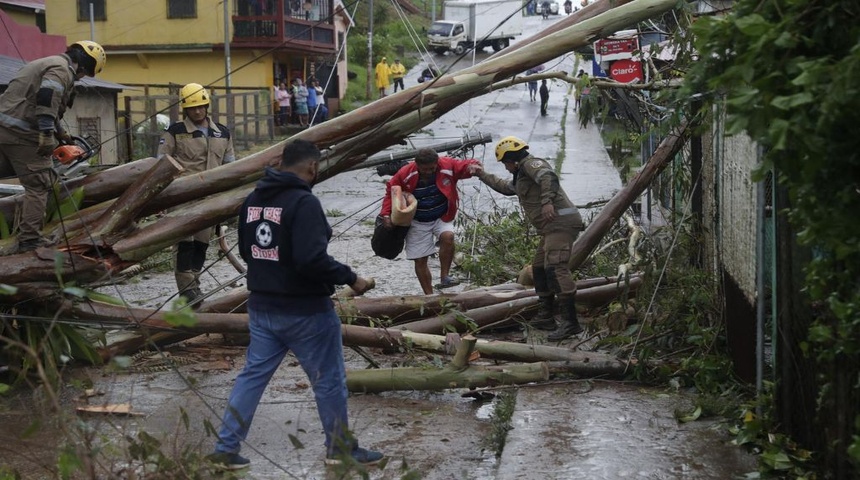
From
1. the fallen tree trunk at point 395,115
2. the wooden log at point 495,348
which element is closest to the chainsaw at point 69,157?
the fallen tree trunk at point 395,115

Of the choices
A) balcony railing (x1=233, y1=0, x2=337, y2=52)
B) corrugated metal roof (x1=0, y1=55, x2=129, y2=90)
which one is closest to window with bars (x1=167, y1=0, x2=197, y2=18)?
balcony railing (x1=233, y1=0, x2=337, y2=52)

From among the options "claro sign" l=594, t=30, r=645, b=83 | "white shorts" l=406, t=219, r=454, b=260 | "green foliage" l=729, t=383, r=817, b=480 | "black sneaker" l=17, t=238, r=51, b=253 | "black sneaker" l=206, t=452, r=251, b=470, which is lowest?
"black sneaker" l=206, t=452, r=251, b=470

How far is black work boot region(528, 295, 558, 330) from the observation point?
8.77 m

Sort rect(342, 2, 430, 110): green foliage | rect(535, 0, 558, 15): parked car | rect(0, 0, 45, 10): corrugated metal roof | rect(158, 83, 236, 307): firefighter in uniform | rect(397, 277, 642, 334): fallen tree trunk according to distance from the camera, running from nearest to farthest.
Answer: rect(397, 277, 642, 334): fallen tree trunk
rect(158, 83, 236, 307): firefighter in uniform
rect(0, 0, 45, 10): corrugated metal roof
rect(342, 2, 430, 110): green foliage
rect(535, 0, 558, 15): parked car

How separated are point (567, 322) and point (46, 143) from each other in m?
4.27

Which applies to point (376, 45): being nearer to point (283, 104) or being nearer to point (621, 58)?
point (283, 104)

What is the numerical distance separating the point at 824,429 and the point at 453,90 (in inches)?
143

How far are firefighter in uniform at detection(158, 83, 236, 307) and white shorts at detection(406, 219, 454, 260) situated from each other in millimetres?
1962

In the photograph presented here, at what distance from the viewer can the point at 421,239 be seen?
33.0 ft

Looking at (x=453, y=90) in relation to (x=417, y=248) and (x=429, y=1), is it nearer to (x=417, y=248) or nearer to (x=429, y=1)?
(x=417, y=248)

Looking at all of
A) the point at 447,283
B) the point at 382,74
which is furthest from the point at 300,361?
the point at 382,74

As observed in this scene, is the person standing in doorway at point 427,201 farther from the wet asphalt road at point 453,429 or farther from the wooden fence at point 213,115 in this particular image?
→ the wooden fence at point 213,115

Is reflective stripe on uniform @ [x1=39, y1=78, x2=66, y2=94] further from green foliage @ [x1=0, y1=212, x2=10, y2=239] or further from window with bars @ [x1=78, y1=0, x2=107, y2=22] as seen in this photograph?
window with bars @ [x1=78, y1=0, x2=107, y2=22]

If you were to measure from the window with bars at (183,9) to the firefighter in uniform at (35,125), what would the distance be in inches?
→ 1217
